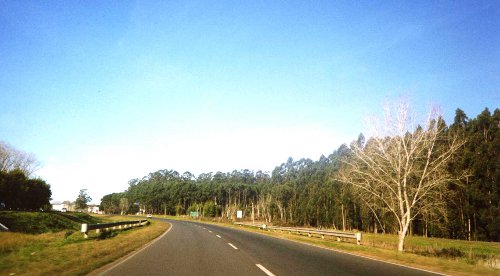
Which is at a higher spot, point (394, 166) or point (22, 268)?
point (394, 166)

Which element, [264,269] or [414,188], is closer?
Result: [264,269]

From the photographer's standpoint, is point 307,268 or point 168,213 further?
point 168,213

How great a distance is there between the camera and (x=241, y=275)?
28.3 ft

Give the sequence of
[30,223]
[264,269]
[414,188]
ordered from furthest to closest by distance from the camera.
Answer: [30,223] < [414,188] < [264,269]

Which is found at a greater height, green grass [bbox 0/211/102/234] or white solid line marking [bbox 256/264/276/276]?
white solid line marking [bbox 256/264/276/276]

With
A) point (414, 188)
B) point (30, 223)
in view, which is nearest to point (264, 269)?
point (414, 188)

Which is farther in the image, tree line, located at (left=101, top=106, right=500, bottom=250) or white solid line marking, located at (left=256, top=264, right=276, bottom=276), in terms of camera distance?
tree line, located at (left=101, top=106, right=500, bottom=250)

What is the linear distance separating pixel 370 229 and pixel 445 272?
4892 centimetres

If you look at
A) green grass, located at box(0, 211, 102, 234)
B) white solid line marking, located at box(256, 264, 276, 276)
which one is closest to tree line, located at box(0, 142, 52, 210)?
green grass, located at box(0, 211, 102, 234)

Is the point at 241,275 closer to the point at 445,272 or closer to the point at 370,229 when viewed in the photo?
Answer: the point at 445,272

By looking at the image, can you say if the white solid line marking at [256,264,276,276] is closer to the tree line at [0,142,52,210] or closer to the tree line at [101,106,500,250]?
the tree line at [101,106,500,250]

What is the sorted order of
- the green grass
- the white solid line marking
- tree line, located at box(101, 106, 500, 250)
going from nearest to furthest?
the white solid line marking < tree line, located at box(101, 106, 500, 250) < the green grass

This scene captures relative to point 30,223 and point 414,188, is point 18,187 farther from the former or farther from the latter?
point 414,188

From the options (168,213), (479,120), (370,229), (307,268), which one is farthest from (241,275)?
(168,213)
